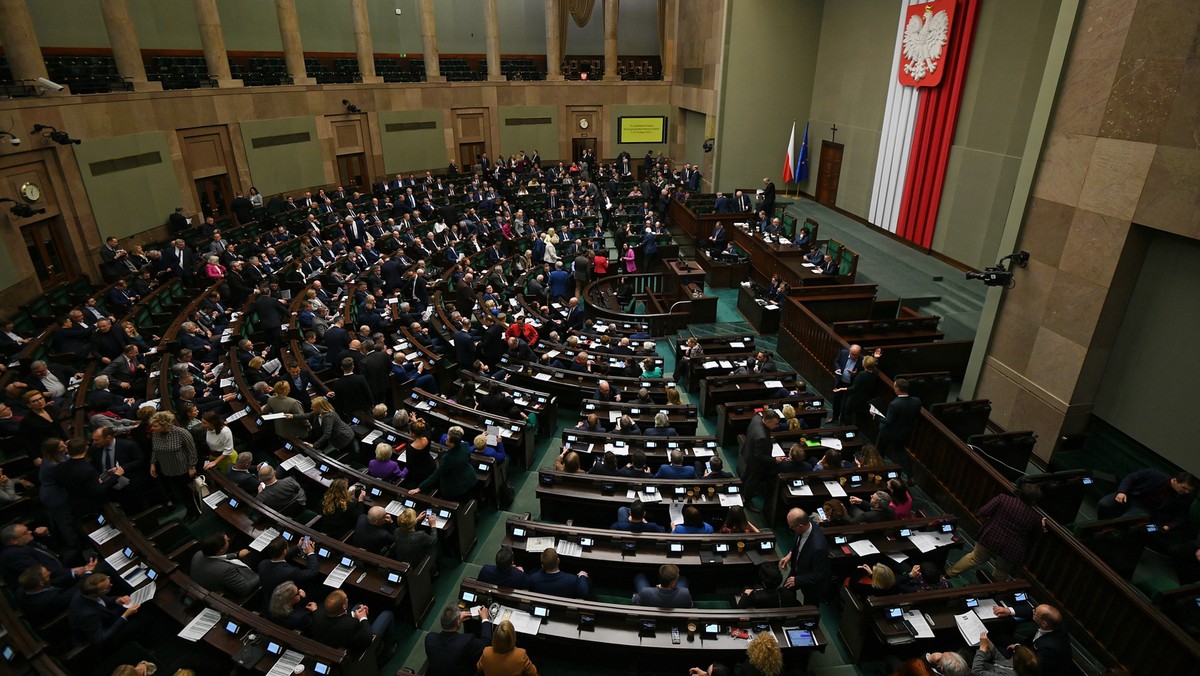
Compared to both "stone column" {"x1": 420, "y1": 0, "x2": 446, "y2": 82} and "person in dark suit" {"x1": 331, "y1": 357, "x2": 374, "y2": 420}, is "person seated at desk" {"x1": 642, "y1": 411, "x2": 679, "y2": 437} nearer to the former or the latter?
"person in dark suit" {"x1": 331, "y1": 357, "x2": 374, "y2": 420}

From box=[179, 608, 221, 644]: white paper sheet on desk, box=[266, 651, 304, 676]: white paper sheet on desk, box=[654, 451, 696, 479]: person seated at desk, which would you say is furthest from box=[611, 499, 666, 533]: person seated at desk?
box=[179, 608, 221, 644]: white paper sheet on desk

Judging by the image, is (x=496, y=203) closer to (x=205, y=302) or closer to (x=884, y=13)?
(x=205, y=302)

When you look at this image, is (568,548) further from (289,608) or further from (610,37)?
(610,37)

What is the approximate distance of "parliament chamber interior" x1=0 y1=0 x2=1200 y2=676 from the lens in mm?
5297

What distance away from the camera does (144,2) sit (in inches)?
773

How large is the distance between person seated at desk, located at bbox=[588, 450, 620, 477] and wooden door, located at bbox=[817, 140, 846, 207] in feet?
56.4

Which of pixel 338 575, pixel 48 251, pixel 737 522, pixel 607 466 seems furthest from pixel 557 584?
pixel 48 251

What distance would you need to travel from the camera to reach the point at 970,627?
5176 millimetres

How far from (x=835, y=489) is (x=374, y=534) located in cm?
508

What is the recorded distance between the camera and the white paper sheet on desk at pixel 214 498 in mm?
6230

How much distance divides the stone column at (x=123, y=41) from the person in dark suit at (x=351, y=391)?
1234cm

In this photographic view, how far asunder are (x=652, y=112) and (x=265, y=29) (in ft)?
54.3

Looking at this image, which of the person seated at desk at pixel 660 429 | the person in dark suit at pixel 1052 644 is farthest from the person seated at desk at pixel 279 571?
the person in dark suit at pixel 1052 644

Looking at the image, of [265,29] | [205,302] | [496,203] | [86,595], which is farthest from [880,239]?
[265,29]
